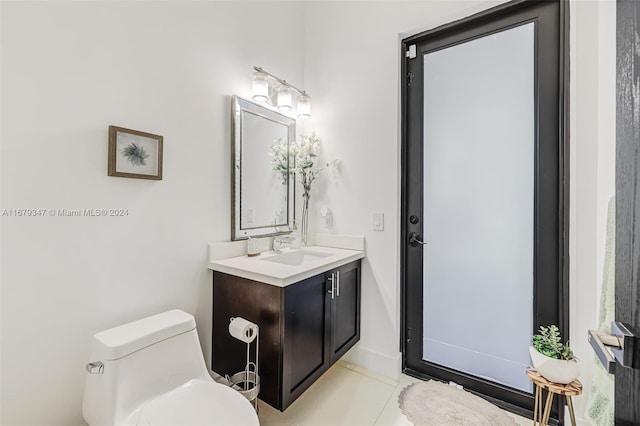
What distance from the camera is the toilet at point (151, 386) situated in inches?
42.0

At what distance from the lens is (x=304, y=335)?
1.54 meters

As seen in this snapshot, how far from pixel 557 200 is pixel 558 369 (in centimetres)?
85

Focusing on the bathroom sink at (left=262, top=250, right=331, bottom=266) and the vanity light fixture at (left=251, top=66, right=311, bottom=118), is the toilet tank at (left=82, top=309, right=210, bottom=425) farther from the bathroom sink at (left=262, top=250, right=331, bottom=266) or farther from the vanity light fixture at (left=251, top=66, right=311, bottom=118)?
the vanity light fixture at (left=251, top=66, right=311, bottom=118)

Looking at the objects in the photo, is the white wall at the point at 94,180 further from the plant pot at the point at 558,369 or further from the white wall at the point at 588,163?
the white wall at the point at 588,163

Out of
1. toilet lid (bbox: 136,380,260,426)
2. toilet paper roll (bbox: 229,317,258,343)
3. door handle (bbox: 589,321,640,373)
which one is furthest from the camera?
toilet paper roll (bbox: 229,317,258,343)

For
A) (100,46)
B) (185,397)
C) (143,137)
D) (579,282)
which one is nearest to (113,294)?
(185,397)

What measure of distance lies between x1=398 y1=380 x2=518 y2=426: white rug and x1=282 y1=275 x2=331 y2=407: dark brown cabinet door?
1.85 feet

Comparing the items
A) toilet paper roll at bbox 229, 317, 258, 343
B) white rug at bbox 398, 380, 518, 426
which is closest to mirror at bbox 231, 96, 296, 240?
toilet paper roll at bbox 229, 317, 258, 343

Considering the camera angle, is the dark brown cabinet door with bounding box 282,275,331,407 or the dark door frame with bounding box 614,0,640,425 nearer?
the dark door frame with bounding box 614,0,640,425

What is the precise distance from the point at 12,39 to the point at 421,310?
246 centimetres

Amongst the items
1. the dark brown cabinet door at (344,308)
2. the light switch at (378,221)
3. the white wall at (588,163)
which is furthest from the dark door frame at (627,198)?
the light switch at (378,221)

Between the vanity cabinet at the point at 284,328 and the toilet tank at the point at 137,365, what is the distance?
11.0 inches

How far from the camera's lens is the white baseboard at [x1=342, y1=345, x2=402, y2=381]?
196 cm

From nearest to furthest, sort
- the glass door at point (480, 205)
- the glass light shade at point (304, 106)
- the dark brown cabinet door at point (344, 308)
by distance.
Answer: the glass door at point (480, 205) < the dark brown cabinet door at point (344, 308) < the glass light shade at point (304, 106)
